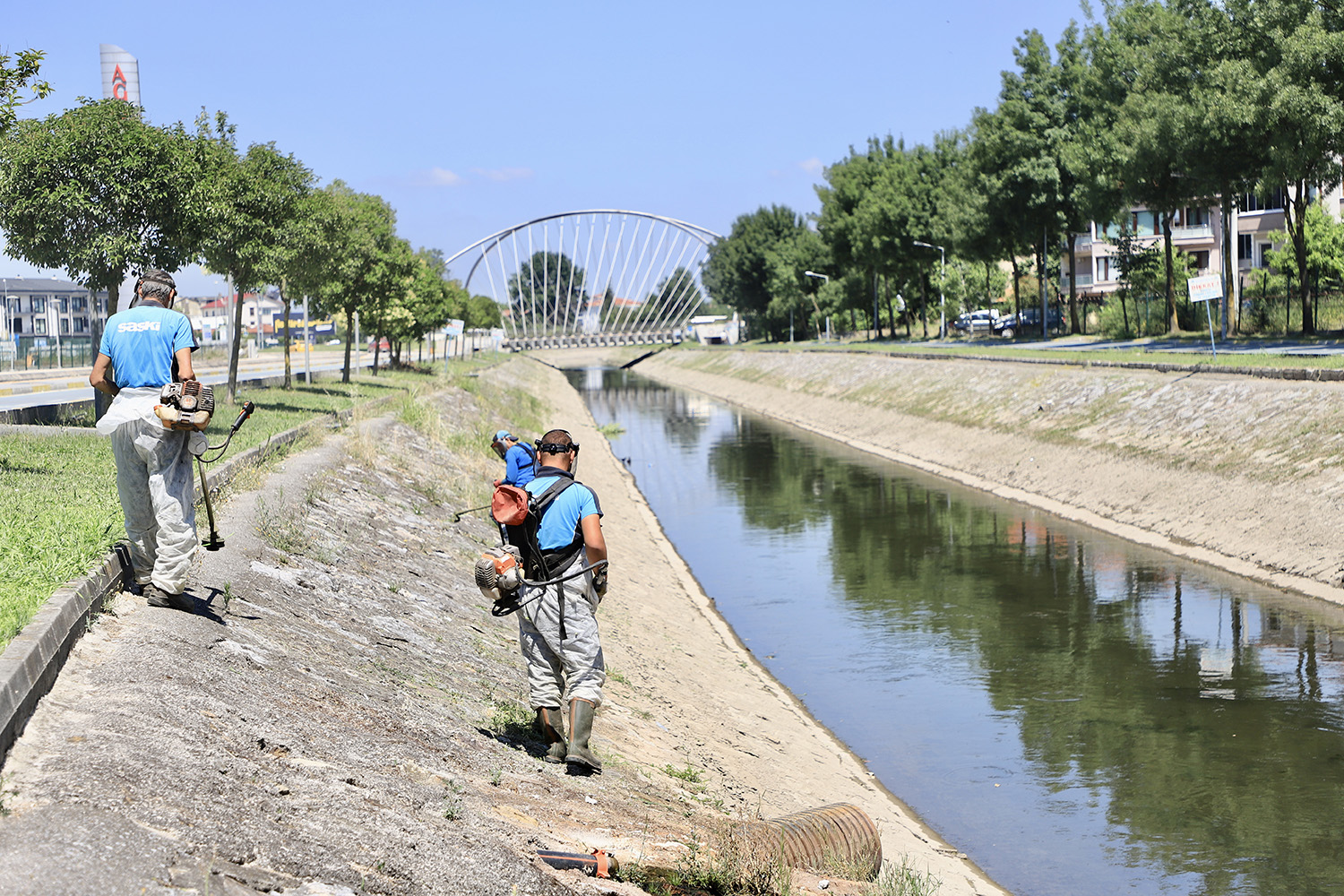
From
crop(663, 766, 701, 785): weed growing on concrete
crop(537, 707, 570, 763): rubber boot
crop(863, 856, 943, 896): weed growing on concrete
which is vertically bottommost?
crop(863, 856, 943, 896): weed growing on concrete

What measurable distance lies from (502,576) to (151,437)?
2.74m

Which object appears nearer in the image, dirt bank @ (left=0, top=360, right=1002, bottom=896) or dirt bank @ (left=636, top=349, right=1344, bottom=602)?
dirt bank @ (left=0, top=360, right=1002, bottom=896)

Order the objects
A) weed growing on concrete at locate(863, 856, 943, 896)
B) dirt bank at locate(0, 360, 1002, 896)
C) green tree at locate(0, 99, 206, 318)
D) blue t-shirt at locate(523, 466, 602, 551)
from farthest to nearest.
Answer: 1. green tree at locate(0, 99, 206, 318)
2. blue t-shirt at locate(523, 466, 602, 551)
3. weed growing on concrete at locate(863, 856, 943, 896)
4. dirt bank at locate(0, 360, 1002, 896)

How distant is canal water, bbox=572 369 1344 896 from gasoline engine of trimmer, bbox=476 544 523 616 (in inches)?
209

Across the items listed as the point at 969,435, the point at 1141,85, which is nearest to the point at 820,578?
the point at 969,435

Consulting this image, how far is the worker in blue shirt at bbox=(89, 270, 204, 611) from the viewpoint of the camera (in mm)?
8844

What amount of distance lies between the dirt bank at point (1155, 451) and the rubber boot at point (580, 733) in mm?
14754

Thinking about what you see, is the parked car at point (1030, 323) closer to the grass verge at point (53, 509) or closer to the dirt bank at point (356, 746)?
the grass verge at point (53, 509)

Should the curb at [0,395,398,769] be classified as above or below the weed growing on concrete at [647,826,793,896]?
above

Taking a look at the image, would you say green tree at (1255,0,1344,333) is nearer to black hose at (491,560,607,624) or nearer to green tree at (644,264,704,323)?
black hose at (491,560,607,624)

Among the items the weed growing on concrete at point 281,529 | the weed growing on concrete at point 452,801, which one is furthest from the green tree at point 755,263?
the weed growing on concrete at point 452,801

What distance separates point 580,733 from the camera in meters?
8.67

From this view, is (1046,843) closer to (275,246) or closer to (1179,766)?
(1179,766)

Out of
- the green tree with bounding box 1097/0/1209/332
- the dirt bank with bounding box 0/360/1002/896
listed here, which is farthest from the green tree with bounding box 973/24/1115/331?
the dirt bank with bounding box 0/360/1002/896
